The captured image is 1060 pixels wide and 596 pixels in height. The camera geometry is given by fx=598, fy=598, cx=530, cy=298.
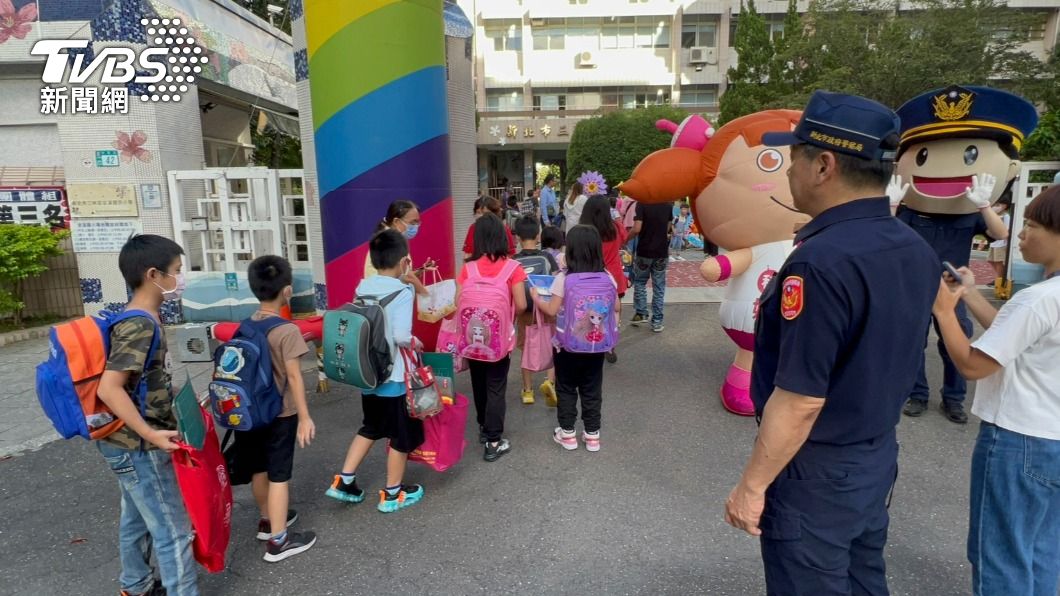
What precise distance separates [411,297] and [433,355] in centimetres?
56

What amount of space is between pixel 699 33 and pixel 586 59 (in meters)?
5.99

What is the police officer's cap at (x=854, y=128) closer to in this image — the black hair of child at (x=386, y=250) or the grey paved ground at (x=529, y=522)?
the grey paved ground at (x=529, y=522)

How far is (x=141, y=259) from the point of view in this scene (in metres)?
2.26

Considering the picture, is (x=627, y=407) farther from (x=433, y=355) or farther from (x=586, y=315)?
(x=433, y=355)

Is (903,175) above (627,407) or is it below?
above

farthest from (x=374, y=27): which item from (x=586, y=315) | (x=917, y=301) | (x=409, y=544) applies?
(x=917, y=301)

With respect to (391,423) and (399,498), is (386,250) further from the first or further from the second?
(399,498)

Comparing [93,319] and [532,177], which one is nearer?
[93,319]

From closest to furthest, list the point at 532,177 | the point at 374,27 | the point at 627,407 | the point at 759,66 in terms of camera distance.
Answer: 1. the point at 374,27
2. the point at 627,407
3. the point at 759,66
4. the point at 532,177

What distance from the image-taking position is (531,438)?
13.9 feet

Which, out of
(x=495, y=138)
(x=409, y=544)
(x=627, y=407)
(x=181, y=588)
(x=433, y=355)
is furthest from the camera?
(x=495, y=138)

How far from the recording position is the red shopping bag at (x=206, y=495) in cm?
229

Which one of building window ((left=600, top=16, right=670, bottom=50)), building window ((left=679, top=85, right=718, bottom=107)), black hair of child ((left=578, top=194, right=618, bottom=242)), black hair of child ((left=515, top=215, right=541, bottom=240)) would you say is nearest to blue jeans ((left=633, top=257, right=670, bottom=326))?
black hair of child ((left=578, top=194, right=618, bottom=242))

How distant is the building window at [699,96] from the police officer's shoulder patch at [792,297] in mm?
31765
